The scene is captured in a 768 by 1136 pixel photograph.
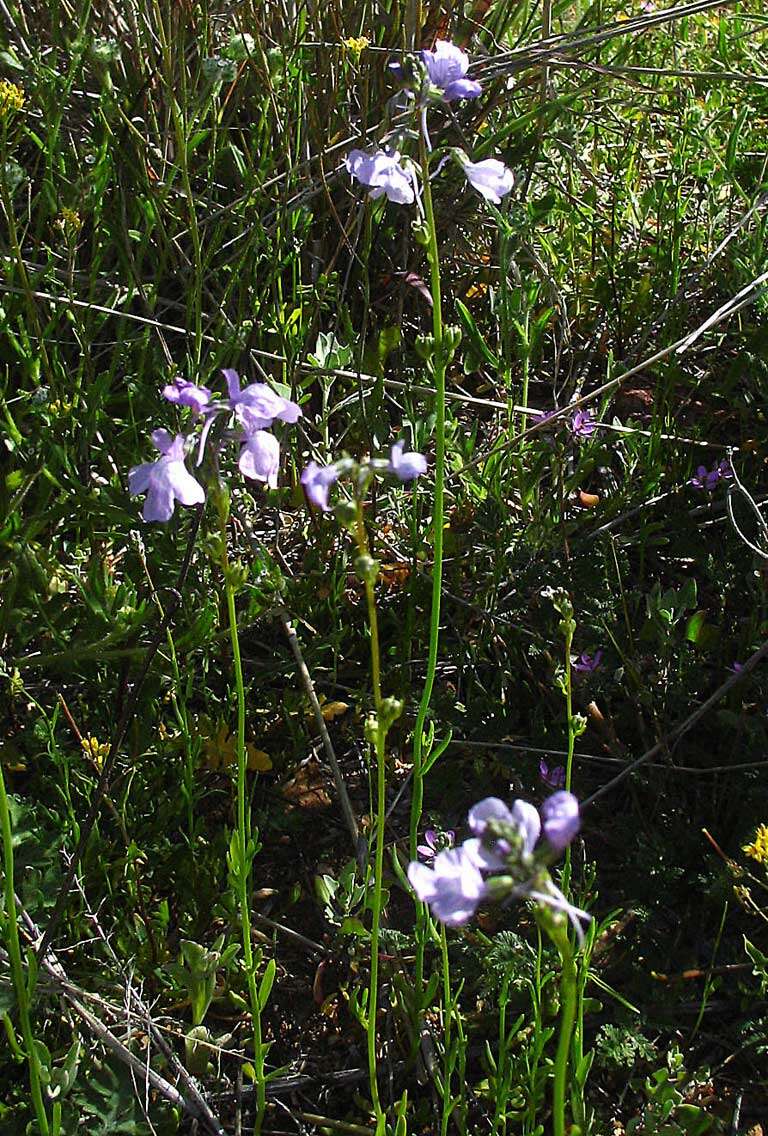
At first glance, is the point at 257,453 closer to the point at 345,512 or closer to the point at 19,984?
the point at 345,512

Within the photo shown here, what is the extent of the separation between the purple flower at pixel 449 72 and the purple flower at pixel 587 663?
3.29 ft

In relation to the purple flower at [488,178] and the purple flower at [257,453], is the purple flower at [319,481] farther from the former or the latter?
the purple flower at [488,178]

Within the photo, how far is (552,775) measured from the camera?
201cm

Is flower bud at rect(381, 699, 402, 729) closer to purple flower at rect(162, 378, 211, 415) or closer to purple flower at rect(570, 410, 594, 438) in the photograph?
purple flower at rect(162, 378, 211, 415)

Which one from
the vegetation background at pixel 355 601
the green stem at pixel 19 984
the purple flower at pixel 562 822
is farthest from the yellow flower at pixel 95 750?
the purple flower at pixel 562 822

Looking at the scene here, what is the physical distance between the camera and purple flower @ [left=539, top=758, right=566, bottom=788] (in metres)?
1.97

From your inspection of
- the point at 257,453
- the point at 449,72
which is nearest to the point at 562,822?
the point at 257,453

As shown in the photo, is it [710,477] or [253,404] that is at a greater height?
[253,404]

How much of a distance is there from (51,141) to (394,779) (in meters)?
1.30

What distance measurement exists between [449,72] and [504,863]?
1035mm

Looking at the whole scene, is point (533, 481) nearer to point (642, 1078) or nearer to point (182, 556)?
point (182, 556)

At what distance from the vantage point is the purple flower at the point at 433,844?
1.87 metres

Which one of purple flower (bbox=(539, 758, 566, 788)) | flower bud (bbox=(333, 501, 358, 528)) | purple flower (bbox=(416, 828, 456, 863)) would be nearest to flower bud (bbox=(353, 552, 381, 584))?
flower bud (bbox=(333, 501, 358, 528))

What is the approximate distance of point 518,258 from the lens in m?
2.74
